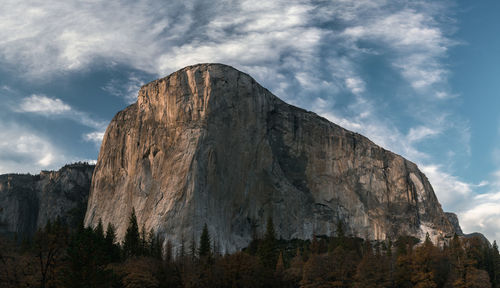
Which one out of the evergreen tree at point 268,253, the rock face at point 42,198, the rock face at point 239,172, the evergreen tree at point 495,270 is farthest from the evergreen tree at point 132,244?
the rock face at point 42,198

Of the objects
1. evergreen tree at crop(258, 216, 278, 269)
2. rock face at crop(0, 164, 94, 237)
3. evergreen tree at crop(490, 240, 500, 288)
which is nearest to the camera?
evergreen tree at crop(258, 216, 278, 269)

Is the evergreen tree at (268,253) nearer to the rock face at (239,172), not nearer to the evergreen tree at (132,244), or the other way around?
the evergreen tree at (132,244)

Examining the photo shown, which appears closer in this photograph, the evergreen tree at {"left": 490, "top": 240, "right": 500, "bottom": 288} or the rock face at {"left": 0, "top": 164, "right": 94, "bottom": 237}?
the evergreen tree at {"left": 490, "top": 240, "right": 500, "bottom": 288}

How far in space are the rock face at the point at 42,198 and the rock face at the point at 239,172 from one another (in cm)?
2652

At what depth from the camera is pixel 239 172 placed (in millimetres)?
133500

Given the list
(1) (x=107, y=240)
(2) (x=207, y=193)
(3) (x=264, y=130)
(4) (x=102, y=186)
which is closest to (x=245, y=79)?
(3) (x=264, y=130)

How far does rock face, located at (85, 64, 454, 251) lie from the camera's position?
124 meters

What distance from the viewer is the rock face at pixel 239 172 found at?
124 metres

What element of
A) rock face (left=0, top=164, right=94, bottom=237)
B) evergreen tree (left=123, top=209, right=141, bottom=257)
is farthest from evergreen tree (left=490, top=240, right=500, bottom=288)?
rock face (left=0, top=164, right=94, bottom=237)

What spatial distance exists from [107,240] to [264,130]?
65.4 m

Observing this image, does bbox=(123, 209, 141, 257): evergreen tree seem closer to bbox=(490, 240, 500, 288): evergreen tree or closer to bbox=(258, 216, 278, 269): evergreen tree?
bbox=(258, 216, 278, 269): evergreen tree

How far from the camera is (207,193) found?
121 meters

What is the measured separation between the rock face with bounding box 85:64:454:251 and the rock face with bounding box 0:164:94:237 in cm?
2652

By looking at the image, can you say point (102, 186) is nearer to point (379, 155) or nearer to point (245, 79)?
point (245, 79)
